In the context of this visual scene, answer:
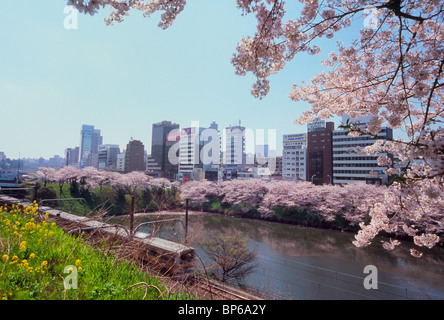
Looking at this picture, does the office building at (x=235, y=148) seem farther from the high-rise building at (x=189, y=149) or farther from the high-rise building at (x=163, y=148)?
the high-rise building at (x=163, y=148)

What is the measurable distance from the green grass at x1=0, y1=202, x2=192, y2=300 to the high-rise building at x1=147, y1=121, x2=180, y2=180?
181 ft

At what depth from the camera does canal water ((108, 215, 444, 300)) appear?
26.6 feet

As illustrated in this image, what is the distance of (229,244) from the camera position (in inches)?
402

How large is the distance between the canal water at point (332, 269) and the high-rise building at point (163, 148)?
4468 centimetres

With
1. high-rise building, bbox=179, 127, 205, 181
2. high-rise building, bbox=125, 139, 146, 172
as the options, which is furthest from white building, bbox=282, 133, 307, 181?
high-rise building, bbox=125, 139, 146, 172

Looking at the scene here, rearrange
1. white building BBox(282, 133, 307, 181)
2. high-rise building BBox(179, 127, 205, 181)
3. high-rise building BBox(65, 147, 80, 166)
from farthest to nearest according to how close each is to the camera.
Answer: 1. high-rise building BBox(65, 147, 80, 166)
2. high-rise building BBox(179, 127, 205, 181)
3. white building BBox(282, 133, 307, 181)

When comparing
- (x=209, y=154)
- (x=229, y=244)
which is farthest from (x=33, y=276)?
(x=209, y=154)

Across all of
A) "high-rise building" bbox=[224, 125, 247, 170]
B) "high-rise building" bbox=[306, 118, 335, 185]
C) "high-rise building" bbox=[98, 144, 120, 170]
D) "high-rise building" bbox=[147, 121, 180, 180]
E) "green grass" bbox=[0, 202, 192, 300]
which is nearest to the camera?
"green grass" bbox=[0, 202, 192, 300]

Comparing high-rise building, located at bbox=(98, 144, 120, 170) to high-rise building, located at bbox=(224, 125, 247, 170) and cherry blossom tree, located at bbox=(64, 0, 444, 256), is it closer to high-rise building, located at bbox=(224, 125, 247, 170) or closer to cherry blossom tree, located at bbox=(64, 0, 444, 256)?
high-rise building, located at bbox=(224, 125, 247, 170)

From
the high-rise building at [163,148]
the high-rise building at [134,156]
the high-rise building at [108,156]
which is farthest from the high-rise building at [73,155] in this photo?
the high-rise building at [163,148]

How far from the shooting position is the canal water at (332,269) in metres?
8.12

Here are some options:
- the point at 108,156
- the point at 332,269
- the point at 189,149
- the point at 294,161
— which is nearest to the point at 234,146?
the point at 189,149
